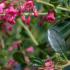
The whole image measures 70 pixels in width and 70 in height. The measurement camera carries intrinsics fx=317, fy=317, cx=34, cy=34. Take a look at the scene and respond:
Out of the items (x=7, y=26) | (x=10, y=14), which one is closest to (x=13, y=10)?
(x=10, y=14)

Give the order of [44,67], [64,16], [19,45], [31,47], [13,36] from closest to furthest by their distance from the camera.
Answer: [44,67], [64,16], [19,45], [31,47], [13,36]

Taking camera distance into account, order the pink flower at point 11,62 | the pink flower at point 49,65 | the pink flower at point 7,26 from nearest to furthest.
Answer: the pink flower at point 49,65, the pink flower at point 7,26, the pink flower at point 11,62

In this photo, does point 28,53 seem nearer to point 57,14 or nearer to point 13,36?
point 13,36

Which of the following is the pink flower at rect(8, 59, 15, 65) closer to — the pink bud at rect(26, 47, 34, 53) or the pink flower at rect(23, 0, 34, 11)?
the pink bud at rect(26, 47, 34, 53)

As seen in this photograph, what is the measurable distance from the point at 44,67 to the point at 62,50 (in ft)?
0.41

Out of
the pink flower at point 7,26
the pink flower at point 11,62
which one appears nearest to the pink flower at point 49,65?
the pink flower at point 7,26

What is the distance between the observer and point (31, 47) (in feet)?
5.73

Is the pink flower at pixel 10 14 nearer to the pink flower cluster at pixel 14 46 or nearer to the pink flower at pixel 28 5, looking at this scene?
the pink flower at pixel 28 5

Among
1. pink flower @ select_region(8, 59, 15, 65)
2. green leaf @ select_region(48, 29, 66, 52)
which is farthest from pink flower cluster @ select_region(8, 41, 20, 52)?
green leaf @ select_region(48, 29, 66, 52)

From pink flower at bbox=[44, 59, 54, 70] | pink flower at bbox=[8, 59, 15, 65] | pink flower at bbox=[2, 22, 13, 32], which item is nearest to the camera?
pink flower at bbox=[44, 59, 54, 70]

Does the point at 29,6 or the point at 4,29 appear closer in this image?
the point at 29,6

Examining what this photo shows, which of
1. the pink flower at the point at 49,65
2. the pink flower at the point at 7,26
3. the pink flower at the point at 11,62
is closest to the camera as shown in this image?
the pink flower at the point at 49,65

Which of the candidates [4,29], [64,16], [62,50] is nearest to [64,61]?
[62,50]

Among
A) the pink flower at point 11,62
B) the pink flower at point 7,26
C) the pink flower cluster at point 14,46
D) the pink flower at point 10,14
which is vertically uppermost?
the pink flower at point 10,14
